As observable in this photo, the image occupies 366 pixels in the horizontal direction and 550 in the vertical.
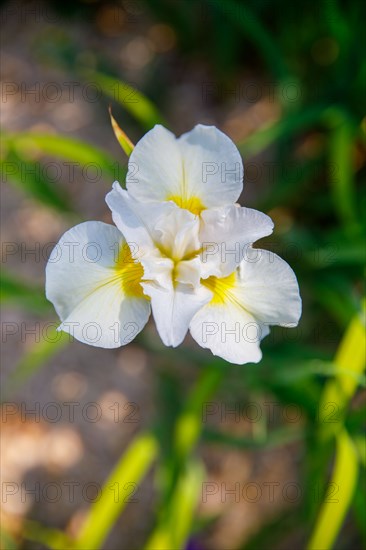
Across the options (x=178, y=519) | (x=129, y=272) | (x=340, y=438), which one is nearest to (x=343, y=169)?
(x=340, y=438)

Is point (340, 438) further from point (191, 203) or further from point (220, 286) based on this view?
point (191, 203)

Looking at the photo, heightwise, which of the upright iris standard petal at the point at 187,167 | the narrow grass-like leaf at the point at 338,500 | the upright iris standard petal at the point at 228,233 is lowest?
the narrow grass-like leaf at the point at 338,500

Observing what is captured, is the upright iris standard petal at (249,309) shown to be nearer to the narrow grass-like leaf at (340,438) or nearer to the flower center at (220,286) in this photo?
the flower center at (220,286)

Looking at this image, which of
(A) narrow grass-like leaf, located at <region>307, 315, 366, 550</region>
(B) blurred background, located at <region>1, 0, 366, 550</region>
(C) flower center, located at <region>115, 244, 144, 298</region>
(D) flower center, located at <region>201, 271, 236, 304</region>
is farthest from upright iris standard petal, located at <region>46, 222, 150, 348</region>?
(A) narrow grass-like leaf, located at <region>307, 315, 366, 550</region>

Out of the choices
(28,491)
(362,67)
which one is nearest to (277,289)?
(362,67)

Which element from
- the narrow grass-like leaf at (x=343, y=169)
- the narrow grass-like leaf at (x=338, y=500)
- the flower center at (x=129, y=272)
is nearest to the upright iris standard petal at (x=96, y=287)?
the flower center at (x=129, y=272)

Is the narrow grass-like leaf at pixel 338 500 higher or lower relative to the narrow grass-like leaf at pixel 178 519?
higher

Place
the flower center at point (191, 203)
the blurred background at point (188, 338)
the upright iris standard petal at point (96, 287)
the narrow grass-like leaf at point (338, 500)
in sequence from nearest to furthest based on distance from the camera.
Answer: the upright iris standard petal at point (96, 287) < the flower center at point (191, 203) < the narrow grass-like leaf at point (338, 500) < the blurred background at point (188, 338)

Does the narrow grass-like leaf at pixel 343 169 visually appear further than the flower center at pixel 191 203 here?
Yes
